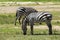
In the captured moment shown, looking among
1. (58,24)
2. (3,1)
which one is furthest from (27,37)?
(3,1)

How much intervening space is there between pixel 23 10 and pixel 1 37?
602cm

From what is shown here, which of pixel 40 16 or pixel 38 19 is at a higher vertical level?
pixel 40 16

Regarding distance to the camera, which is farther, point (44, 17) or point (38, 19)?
point (38, 19)

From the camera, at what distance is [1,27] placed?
18.0 m

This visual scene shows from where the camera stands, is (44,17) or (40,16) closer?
(44,17)

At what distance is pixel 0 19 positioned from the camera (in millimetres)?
21547

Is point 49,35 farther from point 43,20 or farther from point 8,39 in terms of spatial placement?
point 8,39

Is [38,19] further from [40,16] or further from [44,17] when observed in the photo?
[44,17]

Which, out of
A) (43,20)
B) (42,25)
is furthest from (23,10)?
(43,20)

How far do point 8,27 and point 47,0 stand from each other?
65.5 ft

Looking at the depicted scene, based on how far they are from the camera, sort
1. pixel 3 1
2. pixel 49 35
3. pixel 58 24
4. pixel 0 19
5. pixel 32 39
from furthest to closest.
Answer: pixel 3 1
pixel 0 19
pixel 58 24
pixel 49 35
pixel 32 39

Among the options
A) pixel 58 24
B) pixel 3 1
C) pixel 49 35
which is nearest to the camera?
pixel 49 35

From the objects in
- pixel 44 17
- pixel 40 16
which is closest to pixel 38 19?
pixel 40 16

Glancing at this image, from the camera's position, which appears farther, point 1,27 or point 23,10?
point 23,10
